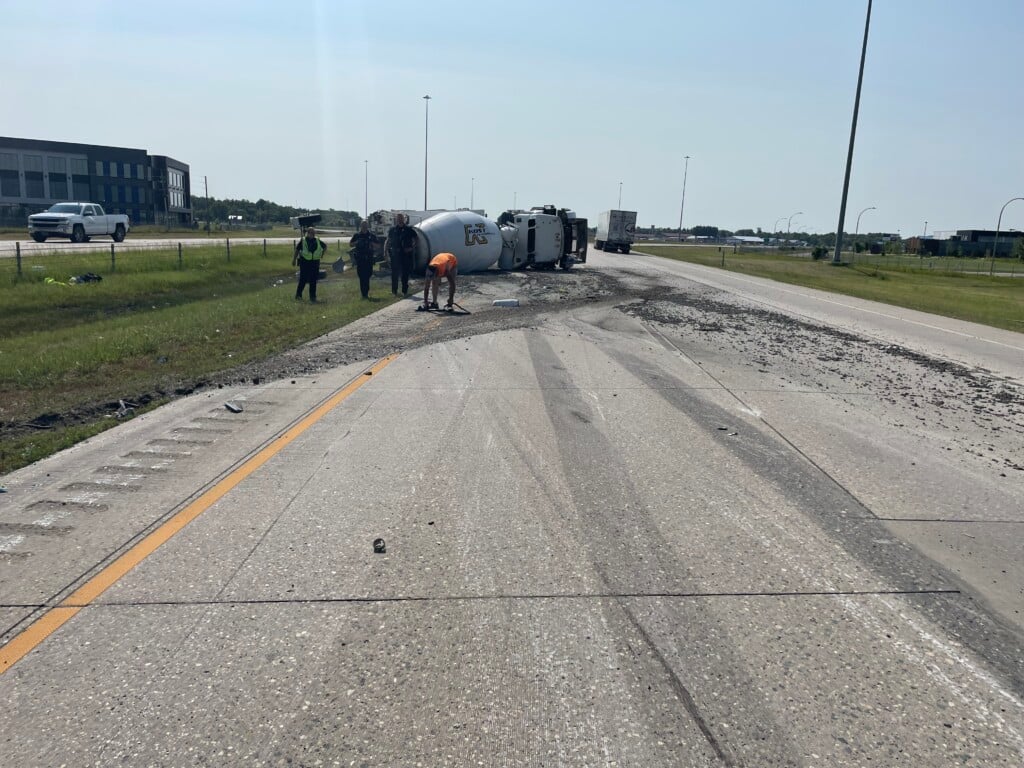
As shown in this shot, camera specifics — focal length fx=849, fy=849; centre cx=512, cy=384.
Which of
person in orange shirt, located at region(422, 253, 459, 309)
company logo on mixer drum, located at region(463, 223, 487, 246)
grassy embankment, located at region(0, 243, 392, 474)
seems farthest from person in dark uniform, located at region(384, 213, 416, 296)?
company logo on mixer drum, located at region(463, 223, 487, 246)

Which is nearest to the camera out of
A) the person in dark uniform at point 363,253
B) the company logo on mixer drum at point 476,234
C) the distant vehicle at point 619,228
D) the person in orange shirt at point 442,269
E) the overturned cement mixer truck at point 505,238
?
the person in orange shirt at point 442,269

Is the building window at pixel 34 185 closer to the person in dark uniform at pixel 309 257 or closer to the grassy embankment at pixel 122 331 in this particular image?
the grassy embankment at pixel 122 331

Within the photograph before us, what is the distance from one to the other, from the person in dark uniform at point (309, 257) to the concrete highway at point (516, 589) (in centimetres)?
1143

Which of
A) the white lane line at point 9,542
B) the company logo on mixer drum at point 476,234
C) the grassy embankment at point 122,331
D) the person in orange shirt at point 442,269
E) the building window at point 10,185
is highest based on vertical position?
the building window at point 10,185

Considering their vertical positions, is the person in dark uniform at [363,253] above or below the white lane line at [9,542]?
above

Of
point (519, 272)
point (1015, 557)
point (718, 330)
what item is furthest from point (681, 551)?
point (519, 272)

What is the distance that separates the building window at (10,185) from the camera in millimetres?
83188

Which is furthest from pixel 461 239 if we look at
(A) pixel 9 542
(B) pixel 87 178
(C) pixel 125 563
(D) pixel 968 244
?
(D) pixel 968 244

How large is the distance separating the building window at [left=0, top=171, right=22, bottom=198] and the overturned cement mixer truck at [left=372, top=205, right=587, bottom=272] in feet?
223

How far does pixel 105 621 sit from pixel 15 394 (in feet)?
23.8

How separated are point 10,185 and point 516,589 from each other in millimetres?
95738

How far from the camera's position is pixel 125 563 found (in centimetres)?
489

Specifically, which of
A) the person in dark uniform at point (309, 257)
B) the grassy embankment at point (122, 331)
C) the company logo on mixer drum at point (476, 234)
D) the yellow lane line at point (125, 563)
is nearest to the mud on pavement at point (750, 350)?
the grassy embankment at point (122, 331)

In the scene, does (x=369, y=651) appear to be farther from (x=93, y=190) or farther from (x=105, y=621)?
(x=93, y=190)
